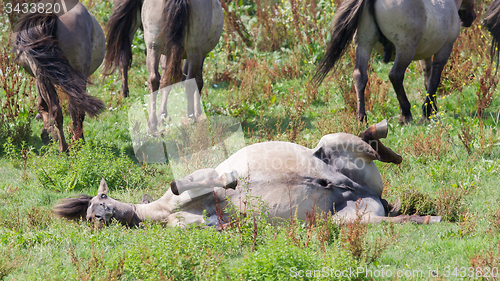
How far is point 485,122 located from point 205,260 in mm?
5361

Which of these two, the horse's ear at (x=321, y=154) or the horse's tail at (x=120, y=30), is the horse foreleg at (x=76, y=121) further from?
the horse's ear at (x=321, y=154)

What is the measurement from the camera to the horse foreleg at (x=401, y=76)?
695cm

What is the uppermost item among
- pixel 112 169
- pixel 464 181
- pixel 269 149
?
pixel 269 149

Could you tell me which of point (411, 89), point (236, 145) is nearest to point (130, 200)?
point (236, 145)

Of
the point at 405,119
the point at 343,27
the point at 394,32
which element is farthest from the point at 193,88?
the point at 405,119

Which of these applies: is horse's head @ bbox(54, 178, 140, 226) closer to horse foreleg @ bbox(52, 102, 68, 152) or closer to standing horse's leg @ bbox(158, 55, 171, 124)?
horse foreleg @ bbox(52, 102, 68, 152)

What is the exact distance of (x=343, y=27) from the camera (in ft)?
22.1

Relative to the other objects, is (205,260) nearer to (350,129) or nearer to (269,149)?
(269,149)

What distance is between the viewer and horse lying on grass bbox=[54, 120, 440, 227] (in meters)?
3.79

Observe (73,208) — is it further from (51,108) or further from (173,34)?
(173,34)

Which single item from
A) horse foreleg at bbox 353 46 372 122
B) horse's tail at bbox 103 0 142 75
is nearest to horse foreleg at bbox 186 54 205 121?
horse's tail at bbox 103 0 142 75

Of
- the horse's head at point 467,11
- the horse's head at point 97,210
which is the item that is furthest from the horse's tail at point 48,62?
the horse's head at point 467,11

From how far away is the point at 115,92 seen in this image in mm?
9562

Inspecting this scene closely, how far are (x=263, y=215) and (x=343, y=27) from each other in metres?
3.98
